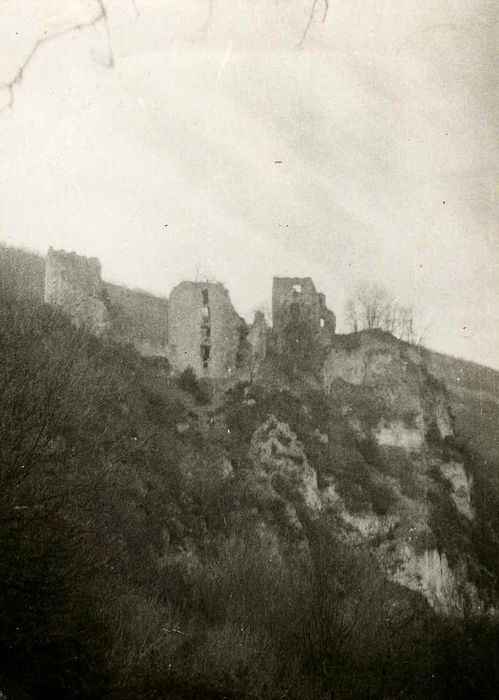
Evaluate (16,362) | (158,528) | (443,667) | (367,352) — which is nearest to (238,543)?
(158,528)

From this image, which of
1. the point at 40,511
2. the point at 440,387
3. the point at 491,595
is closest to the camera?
the point at 40,511

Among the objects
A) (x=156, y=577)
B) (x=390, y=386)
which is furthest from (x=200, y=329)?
(x=156, y=577)

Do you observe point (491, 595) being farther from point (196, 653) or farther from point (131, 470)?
point (196, 653)

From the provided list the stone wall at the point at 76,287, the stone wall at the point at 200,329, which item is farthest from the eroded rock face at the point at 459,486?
the stone wall at the point at 76,287

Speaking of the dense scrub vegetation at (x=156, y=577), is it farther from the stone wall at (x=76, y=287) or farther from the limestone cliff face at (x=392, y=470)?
the limestone cliff face at (x=392, y=470)

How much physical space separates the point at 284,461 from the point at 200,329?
362 inches

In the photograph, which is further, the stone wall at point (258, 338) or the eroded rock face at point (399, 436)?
the eroded rock face at point (399, 436)

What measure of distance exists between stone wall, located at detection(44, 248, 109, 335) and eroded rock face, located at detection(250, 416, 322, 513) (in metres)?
10.8

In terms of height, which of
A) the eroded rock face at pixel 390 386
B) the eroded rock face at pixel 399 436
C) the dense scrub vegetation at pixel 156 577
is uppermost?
the eroded rock face at pixel 390 386

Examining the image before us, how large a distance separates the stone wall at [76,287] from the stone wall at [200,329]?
17.9ft

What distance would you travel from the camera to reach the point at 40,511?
39.7 ft

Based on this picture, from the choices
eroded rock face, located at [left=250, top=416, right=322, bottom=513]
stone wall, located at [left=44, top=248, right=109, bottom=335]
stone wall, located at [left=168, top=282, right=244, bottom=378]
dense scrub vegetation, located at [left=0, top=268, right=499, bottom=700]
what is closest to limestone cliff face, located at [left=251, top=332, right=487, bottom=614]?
eroded rock face, located at [left=250, top=416, right=322, bottom=513]

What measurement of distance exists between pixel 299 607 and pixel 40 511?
9281 mm

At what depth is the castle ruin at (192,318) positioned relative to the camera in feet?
118
